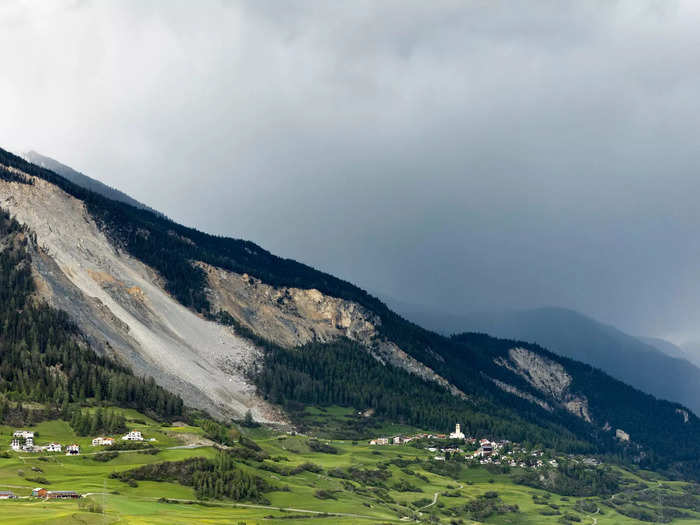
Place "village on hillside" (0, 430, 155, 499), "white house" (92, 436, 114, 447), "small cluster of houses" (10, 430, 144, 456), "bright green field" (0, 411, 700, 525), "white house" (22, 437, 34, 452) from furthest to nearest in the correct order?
"white house" (92, 436, 114, 447) → "village on hillside" (0, 430, 155, 499) → "small cluster of houses" (10, 430, 144, 456) → "white house" (22, 437, 34, 452) → "bright green field" (0, 411, 700, 525)

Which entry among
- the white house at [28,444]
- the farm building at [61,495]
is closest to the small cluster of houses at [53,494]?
the farm building at [61,495]

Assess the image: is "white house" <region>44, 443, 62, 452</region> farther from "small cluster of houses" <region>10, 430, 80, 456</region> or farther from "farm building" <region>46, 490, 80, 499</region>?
"farm building" <region>46, 490, 80, 499</region>

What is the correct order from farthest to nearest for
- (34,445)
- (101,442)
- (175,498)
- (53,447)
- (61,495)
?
(101,442) < (53,447) < (34,445) < (175,498) < (61,495)

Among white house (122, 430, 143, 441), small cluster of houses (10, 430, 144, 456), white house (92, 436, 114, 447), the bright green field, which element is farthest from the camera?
white house (122, 430, 143, 441)

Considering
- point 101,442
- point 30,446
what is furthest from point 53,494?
point 101,442

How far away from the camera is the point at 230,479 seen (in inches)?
5566

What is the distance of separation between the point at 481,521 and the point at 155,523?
101218 mm

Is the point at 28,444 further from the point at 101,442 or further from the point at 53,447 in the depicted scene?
the point at 101,442

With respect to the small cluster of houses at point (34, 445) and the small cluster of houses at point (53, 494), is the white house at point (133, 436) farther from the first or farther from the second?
the small cluster of houses at point (53, 494)

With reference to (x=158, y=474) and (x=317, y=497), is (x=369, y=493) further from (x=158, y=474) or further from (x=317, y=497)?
(x=158, y=474)

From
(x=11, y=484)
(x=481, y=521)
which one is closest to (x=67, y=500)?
(x=11, y=484)

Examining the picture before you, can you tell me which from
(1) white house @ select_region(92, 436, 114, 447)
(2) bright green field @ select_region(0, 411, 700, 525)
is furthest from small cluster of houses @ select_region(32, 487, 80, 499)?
(1) white house @ select_region(92, 436, 114, 447)

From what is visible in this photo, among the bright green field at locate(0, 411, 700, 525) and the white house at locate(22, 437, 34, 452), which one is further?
the white house at locate(22, 437, 34, 452)

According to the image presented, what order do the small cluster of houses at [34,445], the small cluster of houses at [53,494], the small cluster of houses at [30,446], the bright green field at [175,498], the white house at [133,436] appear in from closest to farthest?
the bright green field at [175,498] → the small cluster of houses at [53,494] → the small cluster of houses at [30,446] → the small cluster of houses at [34,445] → the white house at [133,436]
